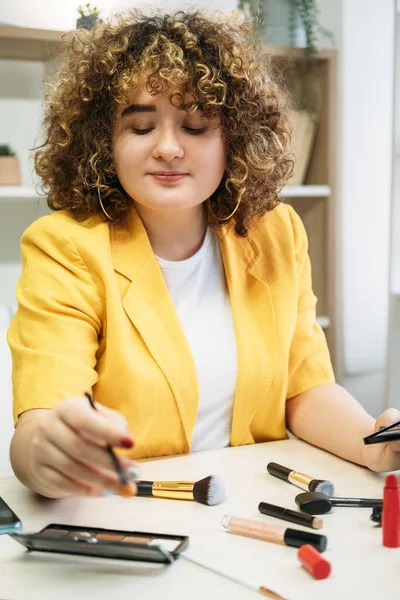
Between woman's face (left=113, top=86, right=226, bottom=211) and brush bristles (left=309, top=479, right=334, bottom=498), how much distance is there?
1.40 feet

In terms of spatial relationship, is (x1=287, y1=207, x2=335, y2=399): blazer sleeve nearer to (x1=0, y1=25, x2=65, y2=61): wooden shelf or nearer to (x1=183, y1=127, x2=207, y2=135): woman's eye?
(x1=183, y1=127, x2=207, y2=135): woman's eye

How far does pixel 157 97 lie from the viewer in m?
1.09

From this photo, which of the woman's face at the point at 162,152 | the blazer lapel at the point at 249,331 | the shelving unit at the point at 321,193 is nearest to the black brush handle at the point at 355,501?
the blazer lapel at the point at 249,331

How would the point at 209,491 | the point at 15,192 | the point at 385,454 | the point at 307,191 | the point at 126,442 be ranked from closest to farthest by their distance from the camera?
the point at 126,442 < the point at 209,491 < the point at 385,454 < the point at 15,192 < the point at 307,191

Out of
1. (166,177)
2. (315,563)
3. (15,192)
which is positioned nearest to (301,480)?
(315,563)

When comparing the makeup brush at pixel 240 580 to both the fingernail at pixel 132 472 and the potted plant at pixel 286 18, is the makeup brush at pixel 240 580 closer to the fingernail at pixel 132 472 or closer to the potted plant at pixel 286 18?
the fingernail at pixel 132 472

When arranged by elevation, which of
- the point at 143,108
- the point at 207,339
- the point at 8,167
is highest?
the point at 143,108

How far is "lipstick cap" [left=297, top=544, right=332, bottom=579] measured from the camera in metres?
0.73

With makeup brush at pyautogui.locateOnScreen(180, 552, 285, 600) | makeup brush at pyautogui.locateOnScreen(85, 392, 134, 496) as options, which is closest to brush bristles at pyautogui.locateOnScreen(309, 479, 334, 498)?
makeup brush at pyautogui.locateOnScreen(180, 552, 285, 600)

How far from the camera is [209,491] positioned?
902mm

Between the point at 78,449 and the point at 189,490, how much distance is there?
0.76ft

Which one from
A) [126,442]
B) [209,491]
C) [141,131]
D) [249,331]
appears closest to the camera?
[126,442]

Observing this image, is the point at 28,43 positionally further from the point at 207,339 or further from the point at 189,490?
the point at 189,490

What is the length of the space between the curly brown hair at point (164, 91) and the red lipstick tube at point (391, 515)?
1.85 feet
